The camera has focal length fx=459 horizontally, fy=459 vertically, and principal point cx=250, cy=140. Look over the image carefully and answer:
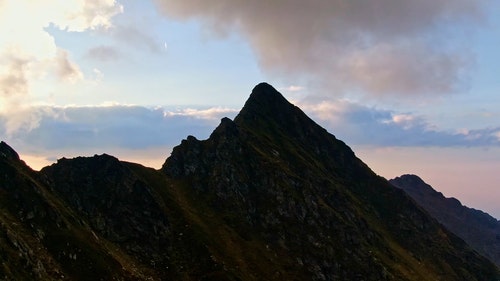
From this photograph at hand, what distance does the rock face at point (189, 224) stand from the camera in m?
111

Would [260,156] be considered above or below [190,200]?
above

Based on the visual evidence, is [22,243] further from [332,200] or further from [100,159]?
[332,200]

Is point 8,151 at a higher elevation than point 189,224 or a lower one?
higher

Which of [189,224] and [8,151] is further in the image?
[189,224]

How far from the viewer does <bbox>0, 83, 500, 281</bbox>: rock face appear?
11125 centimetres

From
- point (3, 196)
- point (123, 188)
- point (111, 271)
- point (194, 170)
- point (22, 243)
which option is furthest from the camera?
point (194, 170)

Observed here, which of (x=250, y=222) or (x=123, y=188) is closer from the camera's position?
(x=123, y=188)

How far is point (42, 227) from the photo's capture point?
371 ft

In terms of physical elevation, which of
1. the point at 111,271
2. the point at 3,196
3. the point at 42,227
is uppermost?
the point at 3,196

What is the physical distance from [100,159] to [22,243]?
65.9m

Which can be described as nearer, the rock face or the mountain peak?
the rock face

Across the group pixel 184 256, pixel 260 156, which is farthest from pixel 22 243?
pixel 260 156

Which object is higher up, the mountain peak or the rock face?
the mountain peak

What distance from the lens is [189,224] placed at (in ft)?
488
